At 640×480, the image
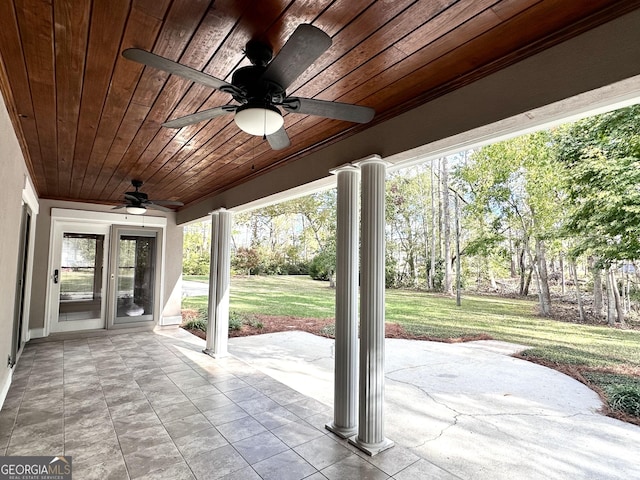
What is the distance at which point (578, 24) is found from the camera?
1.50m

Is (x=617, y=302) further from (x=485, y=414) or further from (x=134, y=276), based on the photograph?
(x=134, y=276)

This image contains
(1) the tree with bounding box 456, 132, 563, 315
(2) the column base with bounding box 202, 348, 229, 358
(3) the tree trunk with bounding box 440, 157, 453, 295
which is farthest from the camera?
(3) the tree trunk with bounding box 440, 157, 453, 295

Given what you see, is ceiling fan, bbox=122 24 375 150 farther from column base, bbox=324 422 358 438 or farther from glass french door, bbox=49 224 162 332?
glass french door, bbox=49 224 162 332

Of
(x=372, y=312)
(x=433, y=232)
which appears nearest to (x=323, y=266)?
(x=433, y=232)

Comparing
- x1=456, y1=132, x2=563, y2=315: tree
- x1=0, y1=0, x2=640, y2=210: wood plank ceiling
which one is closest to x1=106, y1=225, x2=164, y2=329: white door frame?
x1=0, y1=0, x2=640, y2=210: wood plank ceiling

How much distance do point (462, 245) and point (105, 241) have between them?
11.6 metres

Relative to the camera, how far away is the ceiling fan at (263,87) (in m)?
1.38

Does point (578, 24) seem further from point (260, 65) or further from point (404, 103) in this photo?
point (260, 65)

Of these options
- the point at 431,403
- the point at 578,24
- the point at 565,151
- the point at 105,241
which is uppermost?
the point at 565,151

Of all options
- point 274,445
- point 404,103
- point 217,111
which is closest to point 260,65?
point 217,111

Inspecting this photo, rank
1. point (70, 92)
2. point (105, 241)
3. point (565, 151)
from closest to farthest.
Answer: point (70, 92) → point (105, 241) → point (565, 151)

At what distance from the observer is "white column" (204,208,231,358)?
524 centimetres

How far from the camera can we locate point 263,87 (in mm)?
1674

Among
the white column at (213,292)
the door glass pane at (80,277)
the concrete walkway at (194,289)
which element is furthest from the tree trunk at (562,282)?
the concrete walkway at (194,289)
